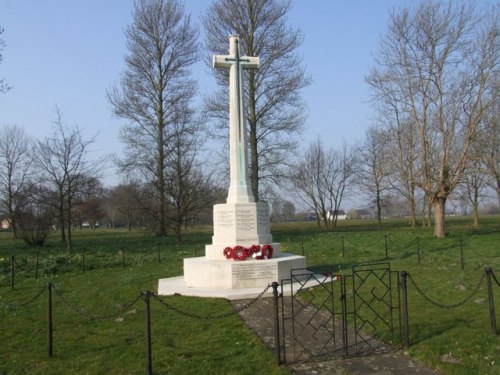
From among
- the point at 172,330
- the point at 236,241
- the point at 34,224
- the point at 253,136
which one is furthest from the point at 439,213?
the point at 34,224

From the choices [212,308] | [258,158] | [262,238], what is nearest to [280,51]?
[258,158]

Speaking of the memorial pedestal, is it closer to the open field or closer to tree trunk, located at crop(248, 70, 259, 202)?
the open field

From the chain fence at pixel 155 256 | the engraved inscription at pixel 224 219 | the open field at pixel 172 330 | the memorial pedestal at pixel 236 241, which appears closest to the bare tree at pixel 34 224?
the chain fence at pixel 155 256

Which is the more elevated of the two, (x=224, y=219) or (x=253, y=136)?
(x=253, y=136)

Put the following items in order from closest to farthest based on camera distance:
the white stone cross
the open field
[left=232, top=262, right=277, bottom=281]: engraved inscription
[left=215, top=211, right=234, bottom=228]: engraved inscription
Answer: the open field, [left=232, top=262, right=277, bottom=281]: engraved inscription, [left=215, top=211, right=234, bottom=228]: engraved inscription, the white stone cross

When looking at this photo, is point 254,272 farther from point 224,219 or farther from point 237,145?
point 237,145

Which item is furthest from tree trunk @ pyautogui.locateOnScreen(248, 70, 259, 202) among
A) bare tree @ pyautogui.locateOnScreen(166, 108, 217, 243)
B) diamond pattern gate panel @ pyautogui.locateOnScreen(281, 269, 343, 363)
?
diamond pattern gate panel @ pyautogui.locateOnScreen(281, 269, 343, 363)

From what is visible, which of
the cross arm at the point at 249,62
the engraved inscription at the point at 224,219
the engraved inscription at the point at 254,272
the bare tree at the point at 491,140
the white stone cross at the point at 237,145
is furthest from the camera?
the bare tree at the point at 491,140

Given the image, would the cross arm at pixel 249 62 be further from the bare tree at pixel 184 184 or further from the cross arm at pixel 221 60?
the bare tree at pixel 184 184

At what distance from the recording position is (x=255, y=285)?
10.8 meters

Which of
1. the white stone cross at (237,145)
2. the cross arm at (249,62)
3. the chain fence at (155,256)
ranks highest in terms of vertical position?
the cross arm at (249,62)

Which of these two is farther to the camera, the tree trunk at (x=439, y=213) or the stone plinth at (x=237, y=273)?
the tree trunk at (x=439, y=213)

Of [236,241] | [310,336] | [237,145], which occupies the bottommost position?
[310,336]

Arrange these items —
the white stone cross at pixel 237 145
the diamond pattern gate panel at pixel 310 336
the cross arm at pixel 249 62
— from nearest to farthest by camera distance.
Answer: the diamond pattern gate panel at pixel 310 336
the white stone cross at pixel 237 145
the cross arm at pixel 249 62
